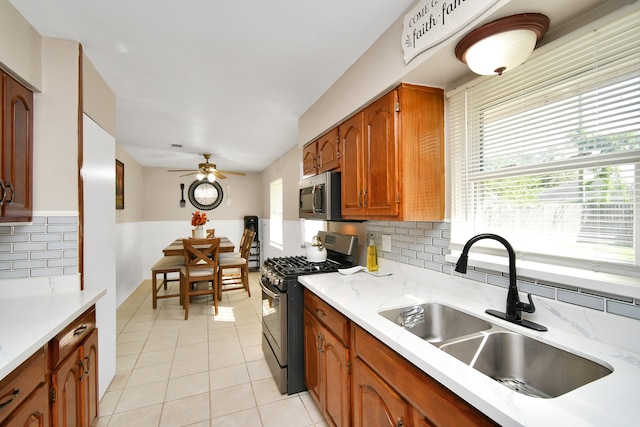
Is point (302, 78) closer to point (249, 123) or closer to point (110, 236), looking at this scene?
point (249, 123)

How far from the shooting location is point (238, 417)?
6.03 ft

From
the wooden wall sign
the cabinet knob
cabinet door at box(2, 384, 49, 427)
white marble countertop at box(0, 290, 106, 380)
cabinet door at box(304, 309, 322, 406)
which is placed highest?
the wooden wall sign

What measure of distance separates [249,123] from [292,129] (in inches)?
20.1

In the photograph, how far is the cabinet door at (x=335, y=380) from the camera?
143cm

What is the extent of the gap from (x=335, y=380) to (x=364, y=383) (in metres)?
0.32

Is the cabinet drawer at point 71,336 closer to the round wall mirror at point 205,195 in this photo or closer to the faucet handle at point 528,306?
the faucet handle at point 528,306

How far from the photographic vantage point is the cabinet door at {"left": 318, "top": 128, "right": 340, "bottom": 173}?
2.22 metres

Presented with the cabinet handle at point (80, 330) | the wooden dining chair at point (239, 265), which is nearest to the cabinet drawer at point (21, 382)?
the cabinet handle at point (80, 330)

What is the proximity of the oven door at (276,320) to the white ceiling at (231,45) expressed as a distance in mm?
1589

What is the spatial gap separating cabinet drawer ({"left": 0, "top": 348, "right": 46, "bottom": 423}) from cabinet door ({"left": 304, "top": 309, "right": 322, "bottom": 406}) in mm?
1256

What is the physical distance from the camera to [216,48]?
176 cm

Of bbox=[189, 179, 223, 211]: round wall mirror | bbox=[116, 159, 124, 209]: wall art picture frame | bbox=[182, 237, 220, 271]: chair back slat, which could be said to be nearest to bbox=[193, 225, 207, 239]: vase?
bbox=[182, 237, 220, 271]: chair back slat

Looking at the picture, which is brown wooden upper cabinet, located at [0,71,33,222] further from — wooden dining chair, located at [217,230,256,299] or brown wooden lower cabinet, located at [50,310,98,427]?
wooden dining chair, located at [217,230,256,299]

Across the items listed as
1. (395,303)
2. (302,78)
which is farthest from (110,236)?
(395,303)
